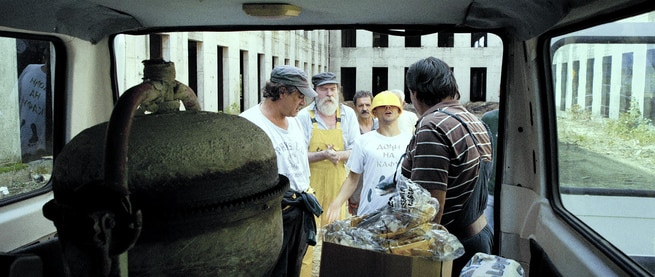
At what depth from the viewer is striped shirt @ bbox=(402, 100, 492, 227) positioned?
123 inches

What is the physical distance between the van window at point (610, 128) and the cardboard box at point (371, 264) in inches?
26.9

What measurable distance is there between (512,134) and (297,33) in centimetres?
2247

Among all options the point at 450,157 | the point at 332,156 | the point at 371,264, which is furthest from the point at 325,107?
the point at 371,264

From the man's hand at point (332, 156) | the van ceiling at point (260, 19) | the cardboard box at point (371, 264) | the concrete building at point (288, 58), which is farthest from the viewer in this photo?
the concrete building at point (288, 58)

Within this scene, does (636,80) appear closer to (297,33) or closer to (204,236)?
(204,236)

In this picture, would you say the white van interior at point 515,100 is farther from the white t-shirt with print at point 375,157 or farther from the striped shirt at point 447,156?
the white t-shirt with print at point 375,157

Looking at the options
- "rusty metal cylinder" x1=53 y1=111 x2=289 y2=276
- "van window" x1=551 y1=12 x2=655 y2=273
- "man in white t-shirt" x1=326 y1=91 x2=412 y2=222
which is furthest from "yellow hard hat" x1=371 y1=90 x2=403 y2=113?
"rusty metal cylinder" x1=53 y1=111 x2=289 y2=276

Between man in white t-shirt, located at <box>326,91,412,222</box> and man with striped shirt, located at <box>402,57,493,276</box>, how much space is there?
55.3 inches

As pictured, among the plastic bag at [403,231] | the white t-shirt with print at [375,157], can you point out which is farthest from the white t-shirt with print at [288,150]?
the plastic bag at [403,231]

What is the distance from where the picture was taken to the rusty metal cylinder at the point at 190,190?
1.77 meters

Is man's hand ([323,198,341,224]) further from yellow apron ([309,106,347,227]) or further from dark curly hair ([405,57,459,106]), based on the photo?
dark curly hair ([405,57,459,106])

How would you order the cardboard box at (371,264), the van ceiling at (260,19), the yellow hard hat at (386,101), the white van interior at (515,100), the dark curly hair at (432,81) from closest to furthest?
1. the white van interior at (515,100)
2. the cardboard box at (371,264)
3. the van ceiling at (260,19)
4. the dark curly hair at (432,81)
5. the yellow hard hat at (386,101)

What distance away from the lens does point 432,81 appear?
344 centimetres

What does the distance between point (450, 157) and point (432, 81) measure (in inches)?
18.7
